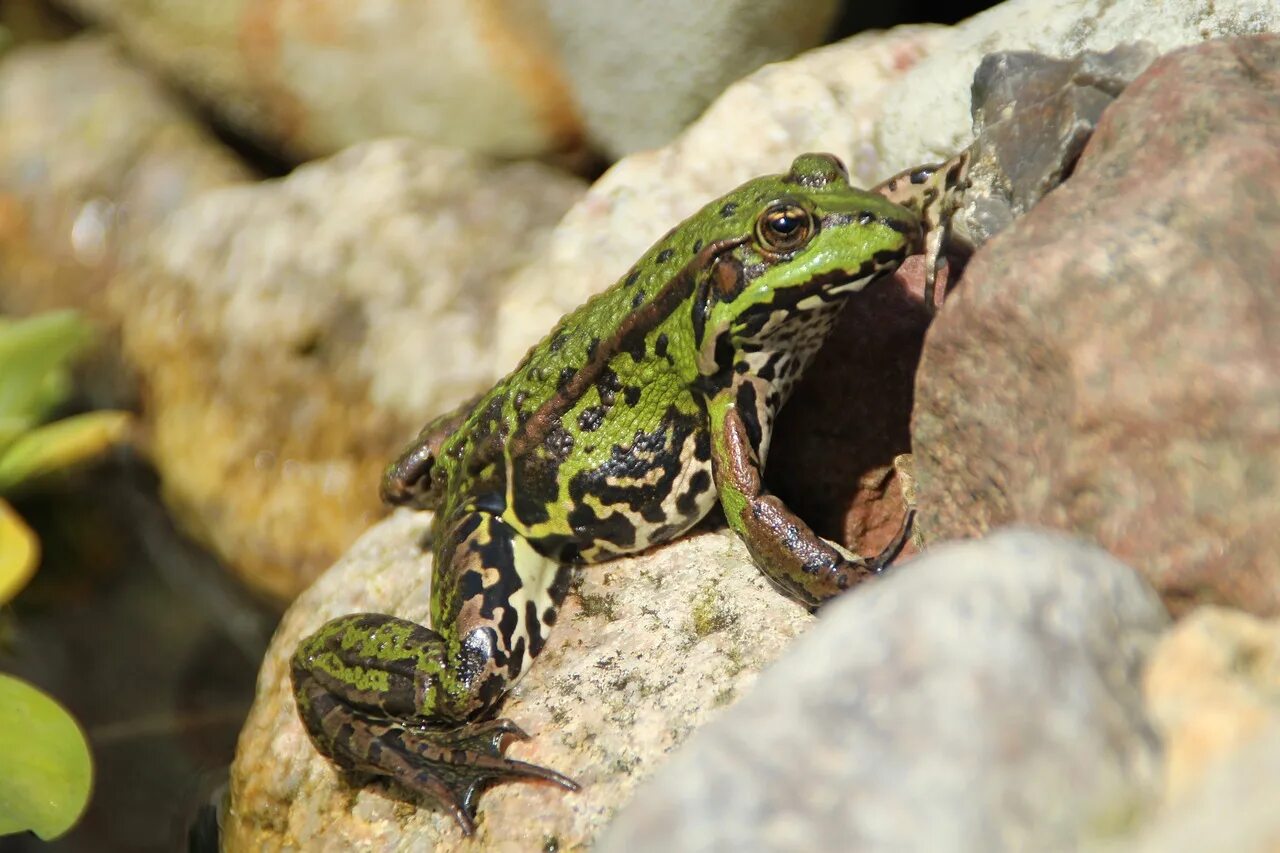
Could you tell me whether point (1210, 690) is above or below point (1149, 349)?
below

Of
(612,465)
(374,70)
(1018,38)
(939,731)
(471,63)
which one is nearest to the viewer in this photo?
(939,731)

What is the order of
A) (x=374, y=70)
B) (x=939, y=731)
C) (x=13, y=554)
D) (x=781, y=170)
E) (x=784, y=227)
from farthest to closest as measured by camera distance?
(x=374, y=70), (x=13, y=554), (x=781, y=170), (x=784, y=227), (x=939, y=731)

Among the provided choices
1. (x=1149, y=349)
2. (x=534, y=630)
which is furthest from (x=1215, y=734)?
(x=534, y=630)

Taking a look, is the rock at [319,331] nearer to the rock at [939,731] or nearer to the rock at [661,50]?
the rock at [661,50]

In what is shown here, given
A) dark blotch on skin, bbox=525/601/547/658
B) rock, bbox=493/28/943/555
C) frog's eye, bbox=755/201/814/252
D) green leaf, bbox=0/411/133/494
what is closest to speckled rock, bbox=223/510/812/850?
dark blotch on skin, bbox=525/601/547/658

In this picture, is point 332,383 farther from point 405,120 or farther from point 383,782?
point 383,782

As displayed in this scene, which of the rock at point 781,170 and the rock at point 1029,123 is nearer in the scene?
the rock at point 1029,123

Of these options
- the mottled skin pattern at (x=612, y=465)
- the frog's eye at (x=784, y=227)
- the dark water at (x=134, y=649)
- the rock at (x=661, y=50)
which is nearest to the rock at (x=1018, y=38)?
the mottled skin pattern at (x=612, y=465)

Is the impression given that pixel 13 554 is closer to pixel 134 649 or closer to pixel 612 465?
pixel 134 649
